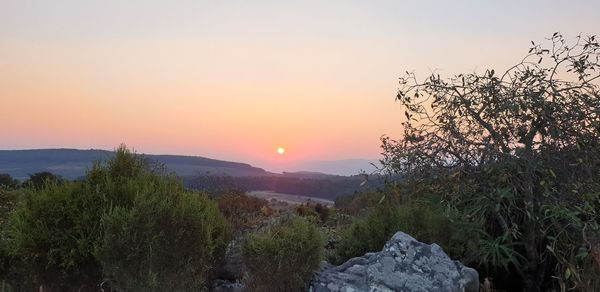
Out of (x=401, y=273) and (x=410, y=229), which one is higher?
(x=410, y=229)

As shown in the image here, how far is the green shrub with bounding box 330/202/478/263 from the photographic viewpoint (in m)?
7.93

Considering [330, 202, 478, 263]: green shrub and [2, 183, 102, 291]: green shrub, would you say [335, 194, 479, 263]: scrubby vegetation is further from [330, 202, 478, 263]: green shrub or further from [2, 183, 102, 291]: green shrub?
[2, 183, 102, 291]: green shrub

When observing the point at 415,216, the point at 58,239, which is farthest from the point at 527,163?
the point at 58,239

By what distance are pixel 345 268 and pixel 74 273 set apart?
2907 mm

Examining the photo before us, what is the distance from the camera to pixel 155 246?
570cm

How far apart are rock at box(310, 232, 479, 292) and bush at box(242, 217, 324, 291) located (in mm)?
238

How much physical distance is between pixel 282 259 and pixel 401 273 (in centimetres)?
133

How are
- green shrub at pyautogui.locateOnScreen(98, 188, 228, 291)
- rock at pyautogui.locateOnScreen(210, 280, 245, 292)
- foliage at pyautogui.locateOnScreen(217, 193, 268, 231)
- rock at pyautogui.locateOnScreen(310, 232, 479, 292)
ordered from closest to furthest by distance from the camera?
green shrub at pyautogui.locateOnScreen(98, 188, 228, 291)
rock at pyautogui.locateOnScreen(310, 232, 479, 292)
rock at pyautogui.locateOnScreen(210, 280, 245, 292)
foliage at pyautogui.locateOnScreen(217, 193, 268, 231)

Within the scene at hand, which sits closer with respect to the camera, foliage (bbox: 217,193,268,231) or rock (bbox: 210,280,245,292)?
rock (bbox: 210,280,245,292)

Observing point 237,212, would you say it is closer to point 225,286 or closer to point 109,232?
point 225,286

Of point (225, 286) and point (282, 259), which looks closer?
point (282, 259)

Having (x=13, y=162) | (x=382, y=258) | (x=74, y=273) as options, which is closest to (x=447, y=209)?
(x=382, y=258)

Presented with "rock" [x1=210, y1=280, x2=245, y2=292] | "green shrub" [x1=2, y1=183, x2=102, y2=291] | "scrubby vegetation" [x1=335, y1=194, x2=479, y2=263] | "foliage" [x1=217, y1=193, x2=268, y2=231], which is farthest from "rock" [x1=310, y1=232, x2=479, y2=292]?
"green shrub" [x1=2, y1=183, x2=102, y2=291]

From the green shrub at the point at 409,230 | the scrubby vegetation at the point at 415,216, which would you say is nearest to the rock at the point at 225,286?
the scrubby vegetation at the point at 415,216
